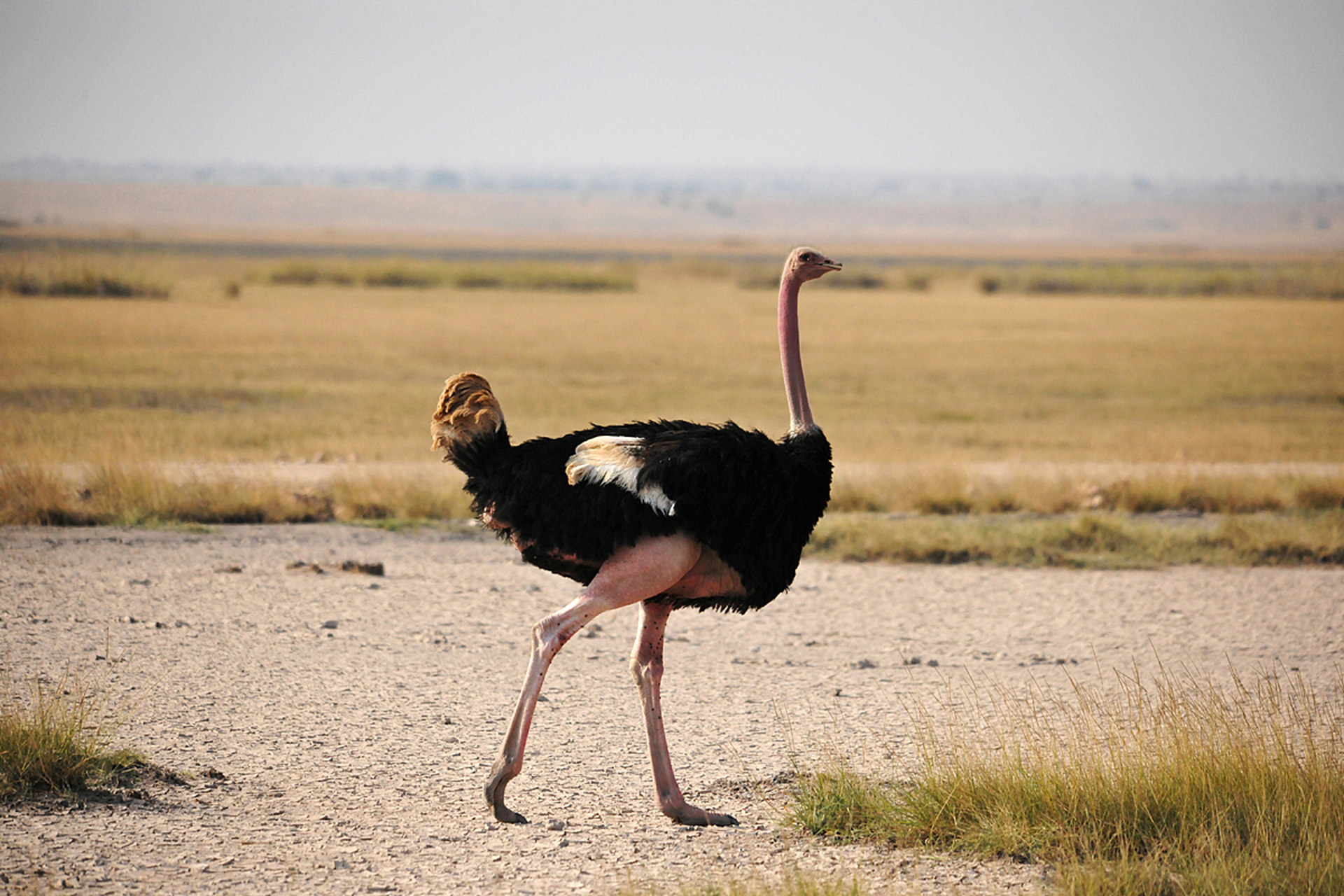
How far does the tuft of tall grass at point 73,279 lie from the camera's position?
3753 centimetres

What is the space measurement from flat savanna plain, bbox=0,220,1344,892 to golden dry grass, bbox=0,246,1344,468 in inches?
7.2

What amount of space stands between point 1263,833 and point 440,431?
3584mm

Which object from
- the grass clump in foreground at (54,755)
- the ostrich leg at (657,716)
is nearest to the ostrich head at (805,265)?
the ostrich leg at (657,716)

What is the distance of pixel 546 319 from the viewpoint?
3997 centimetres

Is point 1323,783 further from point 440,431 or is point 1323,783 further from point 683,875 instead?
point 440,431

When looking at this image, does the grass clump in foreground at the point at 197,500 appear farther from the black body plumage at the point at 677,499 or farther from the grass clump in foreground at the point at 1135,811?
the grass clump in foreground at the point at 1135,811

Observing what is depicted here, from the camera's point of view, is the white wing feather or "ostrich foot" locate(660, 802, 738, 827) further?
"ostrich foot" locate(660, 802, 738, 827)

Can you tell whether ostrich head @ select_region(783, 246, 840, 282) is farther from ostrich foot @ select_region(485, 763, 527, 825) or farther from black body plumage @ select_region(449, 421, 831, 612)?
ostrich foot @ select_region(485, 763, 527, 825)

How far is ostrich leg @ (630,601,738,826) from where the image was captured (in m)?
5.83

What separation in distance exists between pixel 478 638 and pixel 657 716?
145 inches

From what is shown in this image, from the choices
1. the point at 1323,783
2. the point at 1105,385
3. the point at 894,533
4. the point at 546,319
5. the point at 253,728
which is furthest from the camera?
the point at 546,319

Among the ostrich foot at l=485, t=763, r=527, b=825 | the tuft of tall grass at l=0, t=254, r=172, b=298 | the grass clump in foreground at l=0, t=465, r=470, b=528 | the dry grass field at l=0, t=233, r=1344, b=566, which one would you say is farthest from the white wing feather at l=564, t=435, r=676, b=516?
the tuft of tall grass at l=0, t=254, r=172, b=298

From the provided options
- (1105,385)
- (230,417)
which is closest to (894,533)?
(230,417)

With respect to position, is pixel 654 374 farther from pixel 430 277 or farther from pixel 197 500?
pixel 430 277
